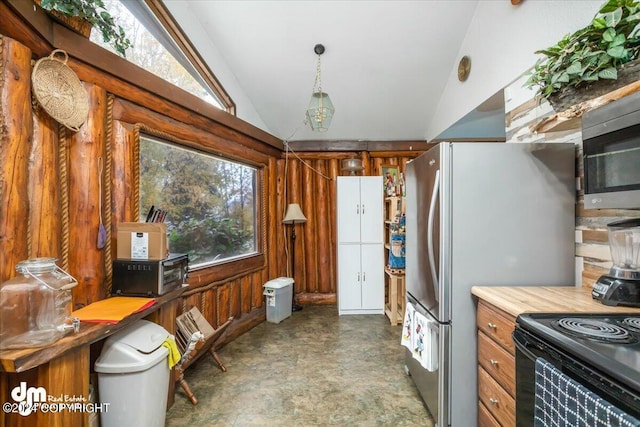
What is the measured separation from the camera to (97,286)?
1882 mm

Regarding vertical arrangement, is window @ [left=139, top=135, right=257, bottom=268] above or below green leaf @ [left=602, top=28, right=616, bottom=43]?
below

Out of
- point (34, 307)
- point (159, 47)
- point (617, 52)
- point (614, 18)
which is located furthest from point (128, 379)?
point (614, 18)

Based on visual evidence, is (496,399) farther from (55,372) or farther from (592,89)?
(55,372)

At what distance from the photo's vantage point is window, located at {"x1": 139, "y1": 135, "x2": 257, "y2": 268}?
8.21 feet

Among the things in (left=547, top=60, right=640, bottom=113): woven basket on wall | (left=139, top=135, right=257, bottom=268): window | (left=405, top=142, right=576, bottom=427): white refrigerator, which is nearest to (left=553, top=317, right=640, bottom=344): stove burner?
(left=405, top=142, right=576, bottom=427): white refrigerator

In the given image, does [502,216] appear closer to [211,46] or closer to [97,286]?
[97,286]

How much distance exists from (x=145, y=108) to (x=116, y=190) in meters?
0.71

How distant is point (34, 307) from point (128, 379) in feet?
1.94

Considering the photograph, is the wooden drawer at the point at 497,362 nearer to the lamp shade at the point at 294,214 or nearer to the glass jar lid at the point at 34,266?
the glass jar lid at the point at 34,266

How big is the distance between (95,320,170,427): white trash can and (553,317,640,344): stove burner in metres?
1.94

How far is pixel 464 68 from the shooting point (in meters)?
2.98

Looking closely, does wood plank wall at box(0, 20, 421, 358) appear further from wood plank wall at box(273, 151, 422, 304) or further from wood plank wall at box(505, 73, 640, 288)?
wood plank wall at box(505, 73, 640, 288)

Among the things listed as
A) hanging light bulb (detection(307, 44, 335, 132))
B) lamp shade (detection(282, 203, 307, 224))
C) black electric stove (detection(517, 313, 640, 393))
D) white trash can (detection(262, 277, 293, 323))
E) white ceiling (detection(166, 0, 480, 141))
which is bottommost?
white trash can (detection(262, 277, 293, 323))

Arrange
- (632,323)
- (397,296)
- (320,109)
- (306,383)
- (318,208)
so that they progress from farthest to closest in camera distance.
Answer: (318,208) → (397,296) → (320,109) → (306,383) → (632,323)
